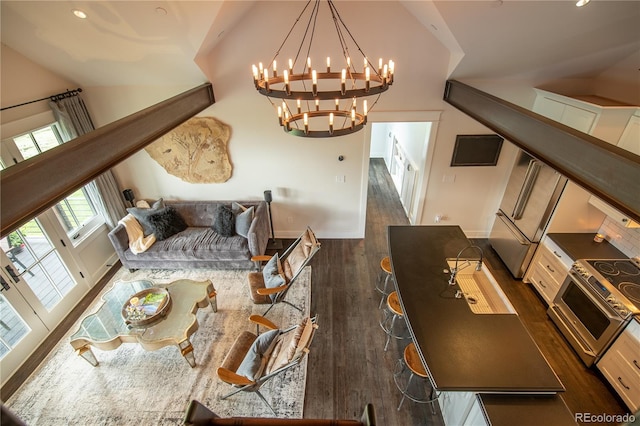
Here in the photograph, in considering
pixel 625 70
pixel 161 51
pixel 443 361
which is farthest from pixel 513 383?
pixel 161 51

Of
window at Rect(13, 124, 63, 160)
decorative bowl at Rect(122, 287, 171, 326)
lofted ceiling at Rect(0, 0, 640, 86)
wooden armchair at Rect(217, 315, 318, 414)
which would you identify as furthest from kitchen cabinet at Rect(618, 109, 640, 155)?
window at Rect(13, 124, 63, 160)

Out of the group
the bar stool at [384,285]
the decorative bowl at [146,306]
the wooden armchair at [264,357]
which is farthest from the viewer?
the bar stool at [384,285]

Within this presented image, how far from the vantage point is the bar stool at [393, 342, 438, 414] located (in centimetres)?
296

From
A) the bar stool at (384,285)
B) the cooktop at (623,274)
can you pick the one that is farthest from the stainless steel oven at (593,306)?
the bar stool at (384,285)

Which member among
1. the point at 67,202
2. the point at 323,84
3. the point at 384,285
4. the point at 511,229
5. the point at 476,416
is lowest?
the point at 384,285

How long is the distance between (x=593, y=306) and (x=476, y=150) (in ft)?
8.40

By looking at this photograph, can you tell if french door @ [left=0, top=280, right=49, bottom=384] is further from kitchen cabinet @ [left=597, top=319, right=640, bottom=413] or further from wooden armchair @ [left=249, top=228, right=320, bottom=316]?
kitchen cabinet @ [left=597, top=319, right=640, bottom=413]

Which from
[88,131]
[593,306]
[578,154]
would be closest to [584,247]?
[593,306]

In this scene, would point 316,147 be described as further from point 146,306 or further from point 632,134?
point 632,134

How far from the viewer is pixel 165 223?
4832 mm

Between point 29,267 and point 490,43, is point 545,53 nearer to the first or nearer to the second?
point 490,43

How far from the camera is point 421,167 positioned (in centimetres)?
514

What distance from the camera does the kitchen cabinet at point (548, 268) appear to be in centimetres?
377

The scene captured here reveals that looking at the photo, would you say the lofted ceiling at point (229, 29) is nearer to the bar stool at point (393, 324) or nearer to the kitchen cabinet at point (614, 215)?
the kitchen cabinet at point (614, 215)
